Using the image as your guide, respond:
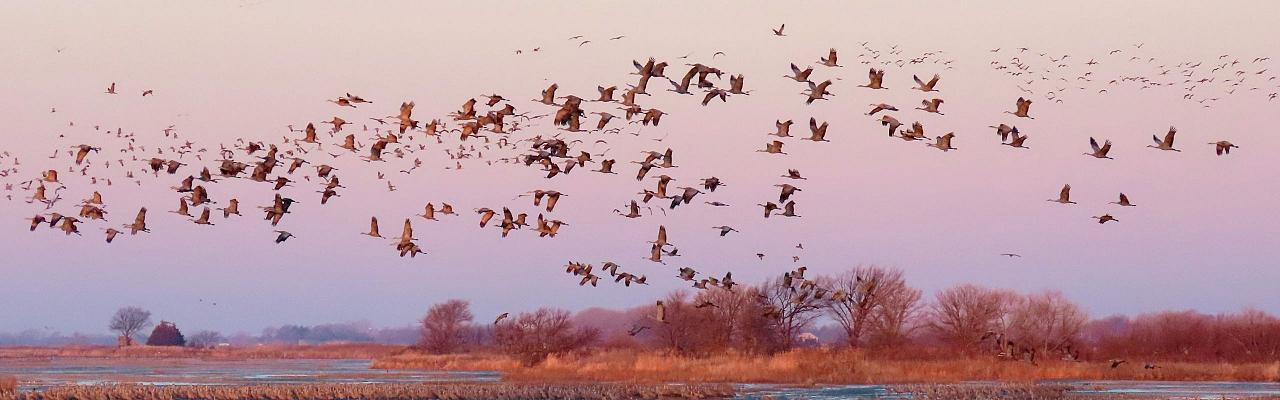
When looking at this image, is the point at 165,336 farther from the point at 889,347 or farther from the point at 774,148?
the point at 774,148

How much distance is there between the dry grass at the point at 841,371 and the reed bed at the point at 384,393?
8.62 metres

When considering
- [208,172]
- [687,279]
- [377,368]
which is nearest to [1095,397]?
[687,279]

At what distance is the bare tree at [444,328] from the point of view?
94.4 meters

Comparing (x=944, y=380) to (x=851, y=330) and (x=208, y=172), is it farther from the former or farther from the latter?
(x=208, y=172)

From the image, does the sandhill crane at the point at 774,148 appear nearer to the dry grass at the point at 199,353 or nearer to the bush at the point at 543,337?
the bush at the point at 543,337

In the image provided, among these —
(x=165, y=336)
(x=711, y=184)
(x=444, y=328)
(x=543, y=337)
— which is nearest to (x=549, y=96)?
(x=711, y=184)

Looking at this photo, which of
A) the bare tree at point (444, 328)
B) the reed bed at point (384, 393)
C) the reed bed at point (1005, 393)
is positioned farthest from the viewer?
the bare tree at point (444, 328)

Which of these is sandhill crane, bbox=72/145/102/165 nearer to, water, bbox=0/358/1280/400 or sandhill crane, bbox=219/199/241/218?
sandhill crane, bbox=219/199/241/218

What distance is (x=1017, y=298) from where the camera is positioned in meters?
75.6

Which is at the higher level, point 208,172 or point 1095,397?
point 208,172

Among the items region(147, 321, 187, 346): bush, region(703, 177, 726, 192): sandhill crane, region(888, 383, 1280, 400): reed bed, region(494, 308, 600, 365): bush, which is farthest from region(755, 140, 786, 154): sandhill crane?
region(147, 321, 187, 346): bush

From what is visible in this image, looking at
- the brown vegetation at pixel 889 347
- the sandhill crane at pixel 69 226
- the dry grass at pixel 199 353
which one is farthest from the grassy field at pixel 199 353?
the sandhill crane at pixel 69 226

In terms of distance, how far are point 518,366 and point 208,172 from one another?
124ft

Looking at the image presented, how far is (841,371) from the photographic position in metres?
60.6
